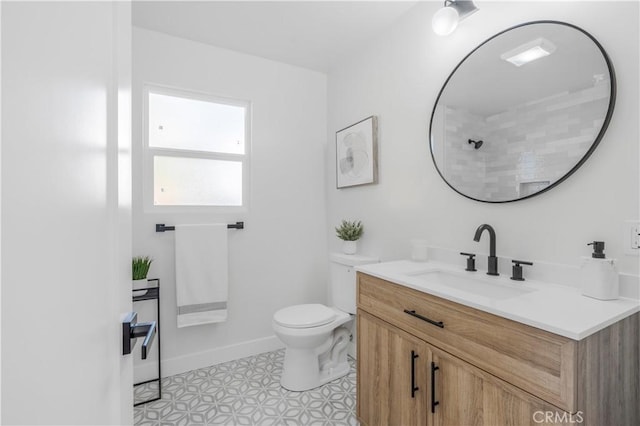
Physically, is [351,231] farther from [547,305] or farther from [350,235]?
[547,305]

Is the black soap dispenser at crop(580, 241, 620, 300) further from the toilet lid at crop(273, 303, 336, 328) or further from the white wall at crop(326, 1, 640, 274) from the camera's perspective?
the toilet lid at crop(273, 303, 336, 328)

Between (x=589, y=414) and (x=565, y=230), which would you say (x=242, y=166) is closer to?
(x=565, y=230)

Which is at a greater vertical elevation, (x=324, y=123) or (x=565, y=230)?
(x=324, y=123)

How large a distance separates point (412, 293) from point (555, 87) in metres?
1.06

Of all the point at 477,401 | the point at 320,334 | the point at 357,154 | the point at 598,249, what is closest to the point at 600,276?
the point at 598,249

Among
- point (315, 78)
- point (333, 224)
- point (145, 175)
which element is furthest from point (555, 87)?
point (145, 175)

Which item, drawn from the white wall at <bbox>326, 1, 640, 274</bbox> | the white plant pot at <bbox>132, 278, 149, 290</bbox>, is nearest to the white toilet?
the white wall at <bbox>326, 1, 640, 274</bbox>

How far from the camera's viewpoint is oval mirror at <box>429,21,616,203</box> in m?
1.15

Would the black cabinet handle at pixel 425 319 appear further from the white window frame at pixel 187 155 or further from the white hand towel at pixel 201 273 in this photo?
the white window frame at pixel 187 155

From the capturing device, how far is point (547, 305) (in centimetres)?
97

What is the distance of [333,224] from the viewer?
2.72 meters

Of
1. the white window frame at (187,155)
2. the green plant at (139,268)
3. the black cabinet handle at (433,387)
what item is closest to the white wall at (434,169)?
the black cabinet handle at (433,387)

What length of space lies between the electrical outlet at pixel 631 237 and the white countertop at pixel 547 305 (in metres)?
0.17

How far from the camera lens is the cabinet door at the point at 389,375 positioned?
123cm
